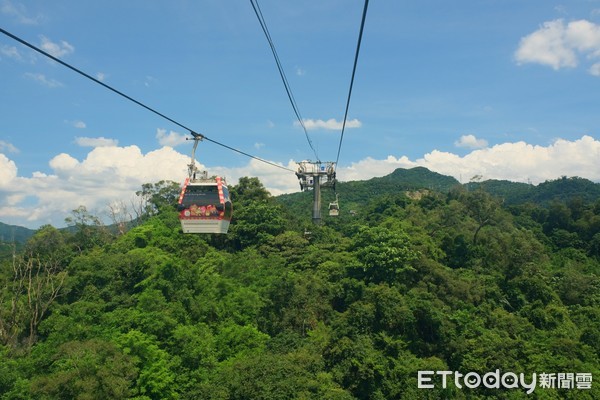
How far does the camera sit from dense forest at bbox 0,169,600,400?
1666cm

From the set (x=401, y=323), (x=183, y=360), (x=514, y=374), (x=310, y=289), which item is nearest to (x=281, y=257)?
(x=310, y=289)

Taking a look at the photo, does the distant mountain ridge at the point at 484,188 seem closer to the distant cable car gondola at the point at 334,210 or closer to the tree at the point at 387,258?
the distant cable car gondola at the point at 334,210

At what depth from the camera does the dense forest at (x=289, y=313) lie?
16656 millimetres

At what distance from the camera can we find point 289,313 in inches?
895

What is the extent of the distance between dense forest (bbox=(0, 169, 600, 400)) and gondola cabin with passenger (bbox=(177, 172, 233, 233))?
19.0ft

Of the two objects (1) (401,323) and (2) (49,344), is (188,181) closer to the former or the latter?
(2) (49,344)

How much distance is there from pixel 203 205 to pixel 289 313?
10.9 meters

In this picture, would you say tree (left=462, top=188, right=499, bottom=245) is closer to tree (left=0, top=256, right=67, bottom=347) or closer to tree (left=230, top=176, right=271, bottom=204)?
tree (left=230, top=176, right=271, bottom=204)

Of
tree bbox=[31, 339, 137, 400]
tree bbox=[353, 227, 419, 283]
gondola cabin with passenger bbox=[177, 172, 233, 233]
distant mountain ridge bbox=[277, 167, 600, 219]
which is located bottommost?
tree bbox=[31, 339, 137, 400]

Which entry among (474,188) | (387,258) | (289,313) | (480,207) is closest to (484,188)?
(474,188)

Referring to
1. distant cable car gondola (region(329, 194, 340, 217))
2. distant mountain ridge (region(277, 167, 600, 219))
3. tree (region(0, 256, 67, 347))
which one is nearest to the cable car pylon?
distant cable car gondola (region(329, 194, 340, 217))

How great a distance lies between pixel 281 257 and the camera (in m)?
31.2

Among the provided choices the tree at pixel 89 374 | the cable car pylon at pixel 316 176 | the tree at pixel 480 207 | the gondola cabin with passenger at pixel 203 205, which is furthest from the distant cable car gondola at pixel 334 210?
the tree at pixel 480 207

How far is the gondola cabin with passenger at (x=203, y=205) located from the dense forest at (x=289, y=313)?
579 cm
